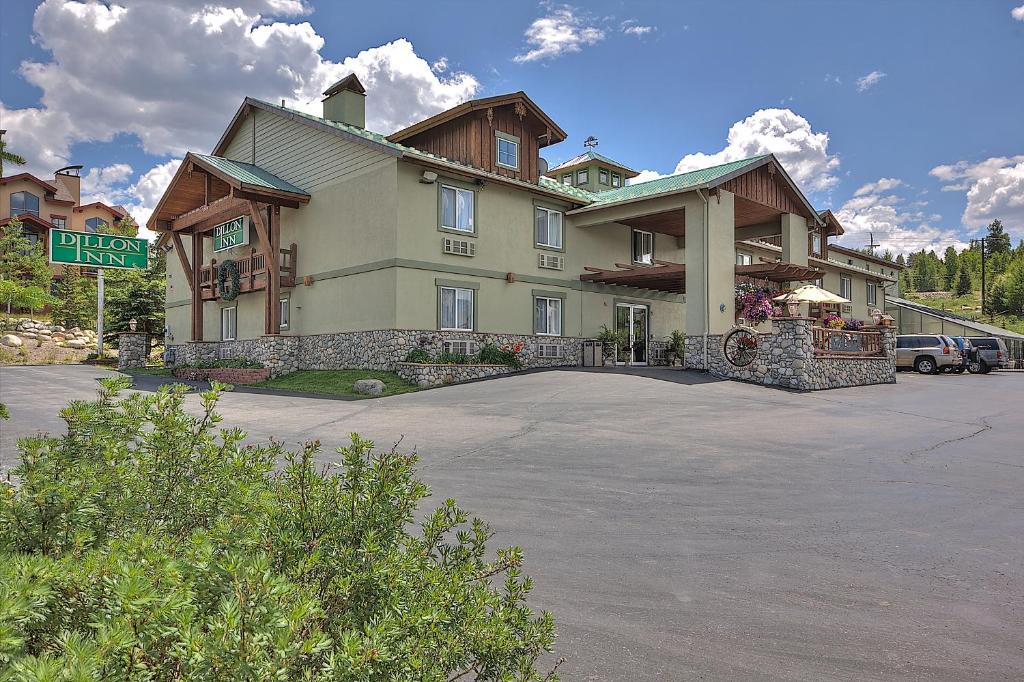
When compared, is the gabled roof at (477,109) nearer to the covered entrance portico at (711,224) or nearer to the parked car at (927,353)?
the covered entrance portico at (711,224)

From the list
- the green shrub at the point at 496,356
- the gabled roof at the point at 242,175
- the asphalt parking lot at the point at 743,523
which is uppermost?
the gabled roof at the point at 242,175

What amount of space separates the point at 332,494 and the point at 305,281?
22.8 m

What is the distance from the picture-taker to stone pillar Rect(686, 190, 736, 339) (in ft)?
72.2

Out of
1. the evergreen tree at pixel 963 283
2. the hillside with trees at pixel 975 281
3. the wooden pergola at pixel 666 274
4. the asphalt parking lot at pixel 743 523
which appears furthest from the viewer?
the evergreen tree at pixel 963 283

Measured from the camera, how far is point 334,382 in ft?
66.3

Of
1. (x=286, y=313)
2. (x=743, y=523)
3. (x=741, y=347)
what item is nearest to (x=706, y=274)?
(x=741, y=347)

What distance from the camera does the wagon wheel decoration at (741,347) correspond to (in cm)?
2014

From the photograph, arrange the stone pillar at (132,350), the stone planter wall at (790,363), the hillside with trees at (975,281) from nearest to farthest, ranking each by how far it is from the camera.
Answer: the stone planter wall at (790,363), the stone pillar at (132,350), the hillside with trees at (975,281)

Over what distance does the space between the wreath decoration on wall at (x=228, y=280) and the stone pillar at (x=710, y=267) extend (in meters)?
16.6

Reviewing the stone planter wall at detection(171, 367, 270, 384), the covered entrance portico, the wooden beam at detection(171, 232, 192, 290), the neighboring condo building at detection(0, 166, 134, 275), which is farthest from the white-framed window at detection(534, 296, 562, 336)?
the neighboring condo building at detection(0, 166, 134, 275)

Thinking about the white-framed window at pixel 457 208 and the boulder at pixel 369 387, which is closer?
the boulder at pixel 369 387

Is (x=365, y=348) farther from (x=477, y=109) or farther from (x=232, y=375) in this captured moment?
(x=477, y=109)

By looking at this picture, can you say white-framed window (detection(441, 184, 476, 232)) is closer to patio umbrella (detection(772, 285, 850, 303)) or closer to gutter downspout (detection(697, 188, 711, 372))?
gutter downspout (detection(697, 188, 711, 372))

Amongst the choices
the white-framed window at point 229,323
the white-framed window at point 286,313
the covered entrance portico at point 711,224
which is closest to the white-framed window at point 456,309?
the covered entrance portico at point 711,224
